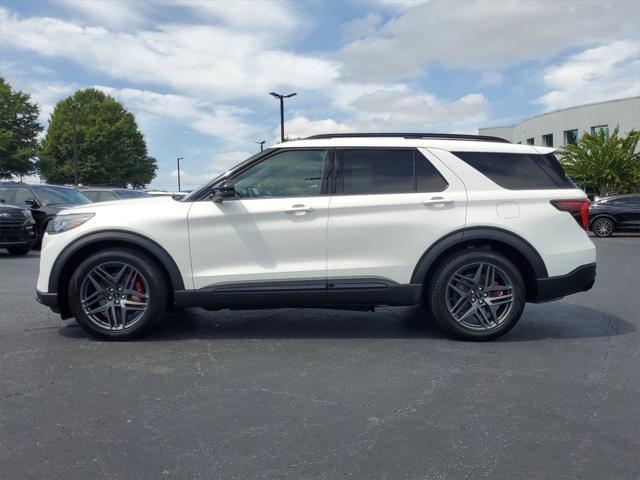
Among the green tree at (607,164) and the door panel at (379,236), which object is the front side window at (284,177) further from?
the green tree at (607,164)

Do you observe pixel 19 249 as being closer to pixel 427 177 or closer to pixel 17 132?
pixel 427 177

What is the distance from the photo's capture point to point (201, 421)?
342 cm

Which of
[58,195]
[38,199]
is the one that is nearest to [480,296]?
[38,199]

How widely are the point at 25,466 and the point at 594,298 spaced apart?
6.41 meters

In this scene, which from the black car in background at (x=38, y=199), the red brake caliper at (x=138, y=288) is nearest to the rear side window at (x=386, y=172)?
the red brake caliper at (x=138, y=288)

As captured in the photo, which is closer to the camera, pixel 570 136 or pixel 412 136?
pixel 412 136

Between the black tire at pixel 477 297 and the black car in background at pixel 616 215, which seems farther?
the black car in background at pixel 616 215

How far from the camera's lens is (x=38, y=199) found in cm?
1416

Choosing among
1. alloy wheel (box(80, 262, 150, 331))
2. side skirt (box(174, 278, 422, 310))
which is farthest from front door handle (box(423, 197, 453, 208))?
alloy wheel (box(80, 262, 150, 331))

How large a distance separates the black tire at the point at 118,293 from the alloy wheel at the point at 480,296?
2.43 m

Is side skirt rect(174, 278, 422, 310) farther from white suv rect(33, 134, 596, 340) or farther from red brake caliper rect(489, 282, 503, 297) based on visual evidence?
red brake caliper rect(489, 282, 503, 297)

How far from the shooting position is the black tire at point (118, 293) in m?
5.08

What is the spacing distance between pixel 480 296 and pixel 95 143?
53752 millimetres

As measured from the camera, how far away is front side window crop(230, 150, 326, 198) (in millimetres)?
5180
